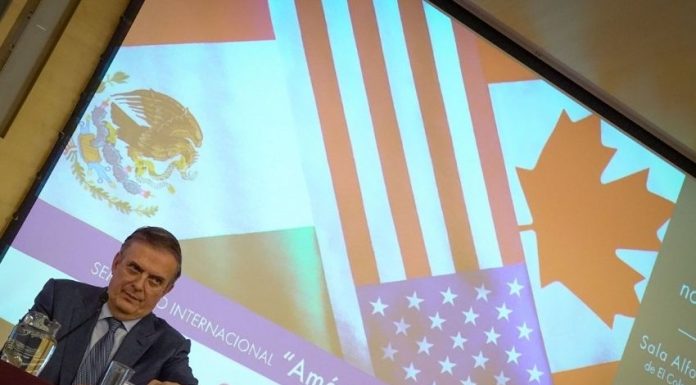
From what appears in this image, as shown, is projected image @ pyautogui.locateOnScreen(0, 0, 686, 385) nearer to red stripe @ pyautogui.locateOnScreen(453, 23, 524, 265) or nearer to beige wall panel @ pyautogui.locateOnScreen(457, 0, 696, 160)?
red stripe @ pyautogui.locateOnScreen(453, 23, 524, 265)

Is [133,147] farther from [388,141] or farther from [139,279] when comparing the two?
[388,141]

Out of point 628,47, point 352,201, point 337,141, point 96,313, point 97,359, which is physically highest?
point 628,47

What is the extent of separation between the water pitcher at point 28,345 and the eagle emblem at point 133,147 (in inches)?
53.9

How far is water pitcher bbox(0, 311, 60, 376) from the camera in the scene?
1602 millimetres

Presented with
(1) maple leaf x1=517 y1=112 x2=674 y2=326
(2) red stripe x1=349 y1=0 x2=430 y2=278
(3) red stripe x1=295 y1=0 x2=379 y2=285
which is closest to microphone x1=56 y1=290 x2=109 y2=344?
(3) red stripe x1=295 y1=0 x2=379 y2=285

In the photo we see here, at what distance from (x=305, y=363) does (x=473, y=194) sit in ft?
3.40

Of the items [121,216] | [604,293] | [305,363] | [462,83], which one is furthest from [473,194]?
→ [121,216]

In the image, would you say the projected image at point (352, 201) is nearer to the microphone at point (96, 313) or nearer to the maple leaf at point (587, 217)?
the maple leaf at point (587, 217)

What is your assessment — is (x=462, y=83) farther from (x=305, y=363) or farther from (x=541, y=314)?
(x=305, y=363)

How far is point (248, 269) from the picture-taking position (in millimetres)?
3127

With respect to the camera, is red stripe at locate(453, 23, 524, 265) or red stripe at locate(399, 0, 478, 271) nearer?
red stripe at locate(399, 0, 478, 271)

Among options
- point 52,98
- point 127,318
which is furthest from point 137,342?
point 52,98

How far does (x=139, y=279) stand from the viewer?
235 centimetres

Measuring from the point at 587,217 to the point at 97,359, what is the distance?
2447mm
